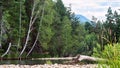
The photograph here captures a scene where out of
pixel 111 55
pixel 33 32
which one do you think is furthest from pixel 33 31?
pixel 111 55

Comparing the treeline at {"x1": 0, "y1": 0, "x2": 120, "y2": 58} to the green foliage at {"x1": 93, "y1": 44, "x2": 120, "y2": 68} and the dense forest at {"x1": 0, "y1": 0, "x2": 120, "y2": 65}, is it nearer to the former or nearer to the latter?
the dense forest at {"x1": 0, "y1": 0, "x2": 120, "y2": 65}

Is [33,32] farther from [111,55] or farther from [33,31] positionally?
[111,55]

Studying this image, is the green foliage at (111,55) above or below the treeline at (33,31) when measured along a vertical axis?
above

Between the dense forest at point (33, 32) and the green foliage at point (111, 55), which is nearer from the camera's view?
the green foliage at point (111, 55)

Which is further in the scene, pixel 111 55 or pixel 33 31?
pixel 33 31

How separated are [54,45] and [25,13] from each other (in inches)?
297

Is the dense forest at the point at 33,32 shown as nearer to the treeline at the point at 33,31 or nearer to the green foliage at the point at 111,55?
the treeline at the point at 33,31

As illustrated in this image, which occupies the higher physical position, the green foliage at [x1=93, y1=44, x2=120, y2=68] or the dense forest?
the green foliage at [x1=93, y1=44, x2=120, y2=68]

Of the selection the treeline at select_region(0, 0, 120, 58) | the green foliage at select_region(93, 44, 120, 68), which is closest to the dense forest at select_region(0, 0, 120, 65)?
the treeline at select_region(0, 0, 120, 58)

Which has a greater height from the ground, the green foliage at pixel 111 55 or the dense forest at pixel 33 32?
the green foliage at pixel 111 55

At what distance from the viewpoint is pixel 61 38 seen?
183ft

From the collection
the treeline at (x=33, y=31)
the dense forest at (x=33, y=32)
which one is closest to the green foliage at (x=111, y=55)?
the dense forest at (x=33, y=32)

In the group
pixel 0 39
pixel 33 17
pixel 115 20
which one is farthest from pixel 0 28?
pixel 115 20

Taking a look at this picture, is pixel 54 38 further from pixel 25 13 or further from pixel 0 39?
pixel 0 39
